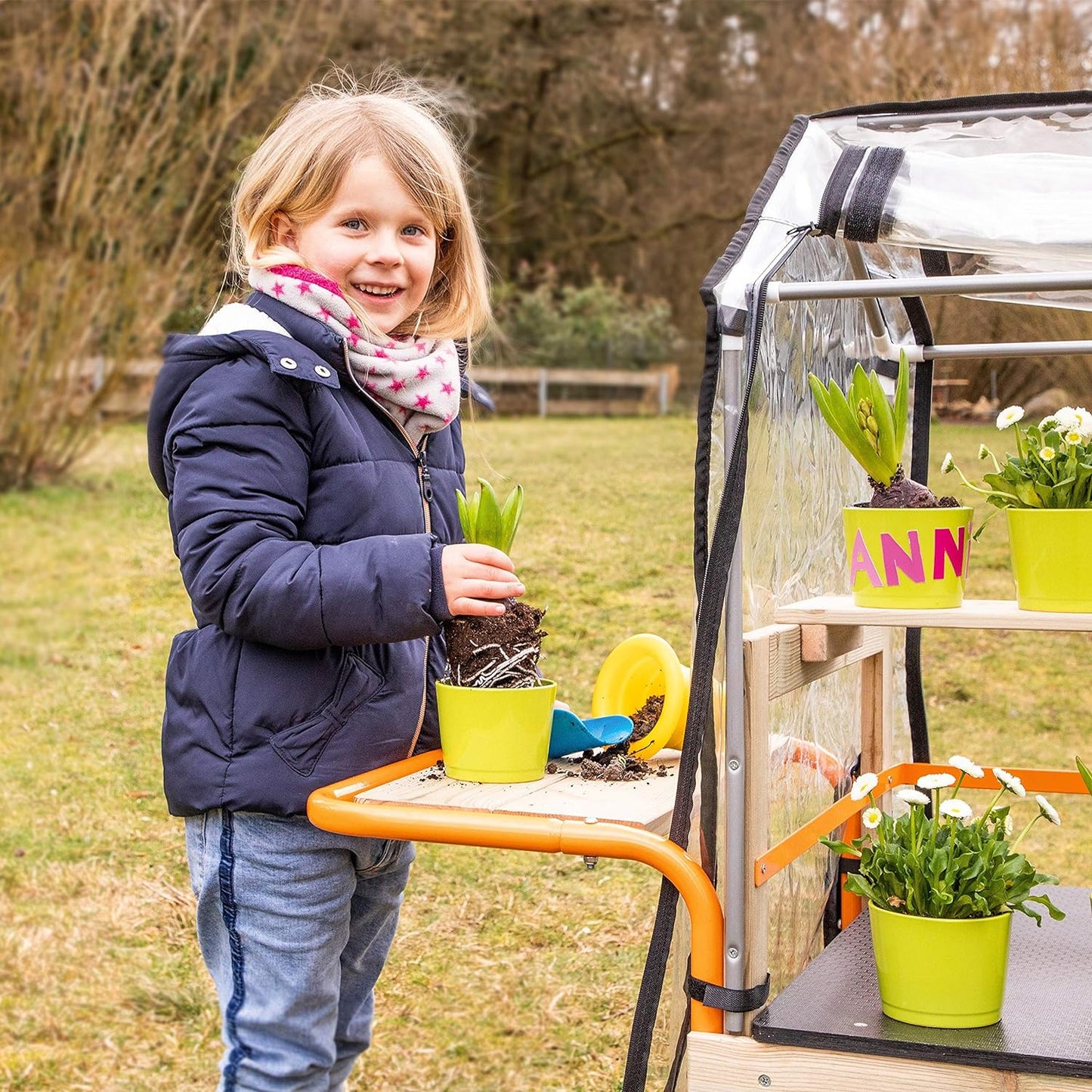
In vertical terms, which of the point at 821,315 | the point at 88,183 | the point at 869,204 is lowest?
the point at 821,315

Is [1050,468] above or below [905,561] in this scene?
above

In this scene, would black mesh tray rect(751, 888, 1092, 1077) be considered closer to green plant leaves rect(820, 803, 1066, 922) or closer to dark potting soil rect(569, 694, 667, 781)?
green plant leaves rect(820, 803, 1066, 922)

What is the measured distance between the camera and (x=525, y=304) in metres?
15.0

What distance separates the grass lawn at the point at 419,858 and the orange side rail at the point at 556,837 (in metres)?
0.39

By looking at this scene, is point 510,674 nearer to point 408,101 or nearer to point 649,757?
point 649,757

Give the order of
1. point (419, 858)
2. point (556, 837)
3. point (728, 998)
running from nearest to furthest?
1. point (556, 837)
2. point (728, 998)
3. point (419, 858)

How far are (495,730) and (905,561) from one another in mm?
526

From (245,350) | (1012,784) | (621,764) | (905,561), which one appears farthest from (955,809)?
(245,350)

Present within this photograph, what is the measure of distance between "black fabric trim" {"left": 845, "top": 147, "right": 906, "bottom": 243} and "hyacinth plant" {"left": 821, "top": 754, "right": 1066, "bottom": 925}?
628mm

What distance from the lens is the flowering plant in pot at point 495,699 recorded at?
1564 mm

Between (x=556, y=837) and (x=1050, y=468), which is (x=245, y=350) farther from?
(x=1050, y=468)

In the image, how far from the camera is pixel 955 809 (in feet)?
5.12

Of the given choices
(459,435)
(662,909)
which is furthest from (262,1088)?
(459,435)

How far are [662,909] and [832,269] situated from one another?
1.00m
